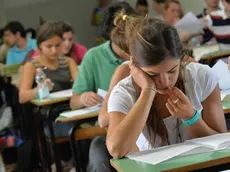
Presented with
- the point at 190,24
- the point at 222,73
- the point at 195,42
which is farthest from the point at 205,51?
the point at 222,73

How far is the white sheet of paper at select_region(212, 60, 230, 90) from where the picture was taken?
2473 millimetres

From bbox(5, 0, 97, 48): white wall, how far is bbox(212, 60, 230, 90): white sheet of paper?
568 cm

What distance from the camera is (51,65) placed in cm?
381

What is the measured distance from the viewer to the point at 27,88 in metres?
3.64

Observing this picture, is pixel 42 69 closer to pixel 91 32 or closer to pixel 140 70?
pixel 140 70

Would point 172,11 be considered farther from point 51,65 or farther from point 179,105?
point 179,105

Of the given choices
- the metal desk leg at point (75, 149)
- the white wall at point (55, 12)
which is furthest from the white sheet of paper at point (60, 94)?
the white wall at point (55, 12)

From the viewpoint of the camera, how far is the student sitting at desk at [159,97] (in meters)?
1.64

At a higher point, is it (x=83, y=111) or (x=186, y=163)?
(x=186, y=163)

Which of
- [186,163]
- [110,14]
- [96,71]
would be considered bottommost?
[96,71]

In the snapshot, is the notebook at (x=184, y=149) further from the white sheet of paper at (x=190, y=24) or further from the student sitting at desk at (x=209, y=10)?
the student sitting at desk at (x=209, y=10)

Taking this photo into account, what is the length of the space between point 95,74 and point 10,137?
1.33 metres

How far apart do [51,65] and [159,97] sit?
210cm

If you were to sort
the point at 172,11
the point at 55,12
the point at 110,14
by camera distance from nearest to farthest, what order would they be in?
the point at 110,14, the point at 172,11, the point at 55,12
